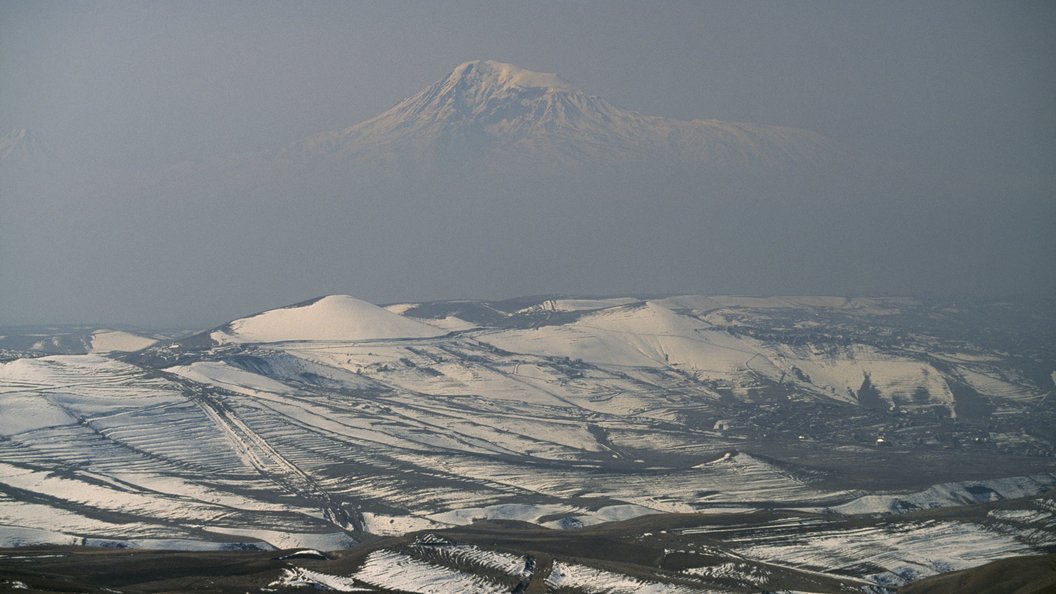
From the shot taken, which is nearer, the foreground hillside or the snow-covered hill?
the foreground hillside

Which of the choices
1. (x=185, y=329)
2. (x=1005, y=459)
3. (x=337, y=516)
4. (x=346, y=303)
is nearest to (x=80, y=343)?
(x=185, y=329)

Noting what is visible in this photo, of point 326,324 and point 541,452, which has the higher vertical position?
point 326,324

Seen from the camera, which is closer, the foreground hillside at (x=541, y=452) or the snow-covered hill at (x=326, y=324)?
the foreground hillside at (x=541, y=452)

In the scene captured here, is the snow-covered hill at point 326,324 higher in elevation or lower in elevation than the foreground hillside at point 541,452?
higher

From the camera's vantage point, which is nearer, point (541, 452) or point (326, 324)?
point (541, 452)

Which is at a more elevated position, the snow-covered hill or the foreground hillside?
the snow-covered hill

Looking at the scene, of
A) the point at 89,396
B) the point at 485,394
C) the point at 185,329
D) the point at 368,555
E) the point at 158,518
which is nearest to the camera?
the point at 368,555

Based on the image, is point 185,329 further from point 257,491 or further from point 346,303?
point 257,491

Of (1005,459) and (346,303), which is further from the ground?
(346,303)
